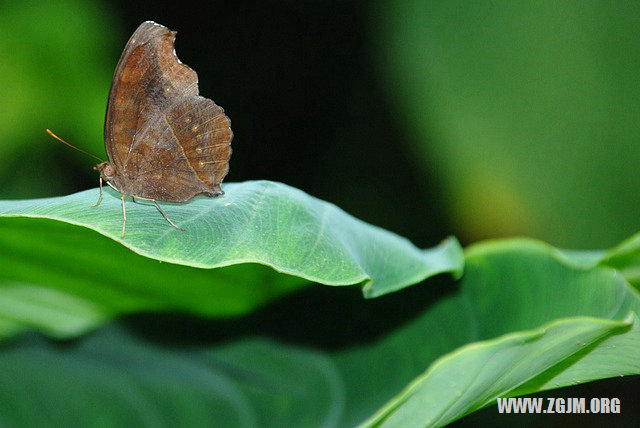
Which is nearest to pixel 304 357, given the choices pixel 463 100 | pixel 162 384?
pixel 162 384

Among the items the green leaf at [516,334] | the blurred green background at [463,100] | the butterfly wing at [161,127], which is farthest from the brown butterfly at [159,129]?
the blurred green background at [463,100]

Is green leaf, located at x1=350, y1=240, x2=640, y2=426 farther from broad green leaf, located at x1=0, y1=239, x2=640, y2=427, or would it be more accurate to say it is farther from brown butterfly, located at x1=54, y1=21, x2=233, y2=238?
brown butterfly, located at x1=54, y1=21, x2=233, y2=238

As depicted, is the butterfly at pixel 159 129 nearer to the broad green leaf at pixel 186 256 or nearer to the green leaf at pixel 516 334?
the broad green leaf at pixel 186 256

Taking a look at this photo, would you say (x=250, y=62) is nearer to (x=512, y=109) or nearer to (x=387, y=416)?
(x=512, y=109)

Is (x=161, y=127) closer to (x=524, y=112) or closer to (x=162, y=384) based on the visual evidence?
(x=162, y=384)

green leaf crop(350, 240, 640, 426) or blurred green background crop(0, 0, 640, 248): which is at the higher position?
blurred green background crop(0, 0, 640, 248)

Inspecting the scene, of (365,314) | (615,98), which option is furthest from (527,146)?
(365,314)

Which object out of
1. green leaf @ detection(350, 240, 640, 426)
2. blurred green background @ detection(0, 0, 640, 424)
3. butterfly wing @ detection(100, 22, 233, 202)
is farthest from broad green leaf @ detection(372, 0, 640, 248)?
butterfly wing @ detection(100, 22, 233, 202)
